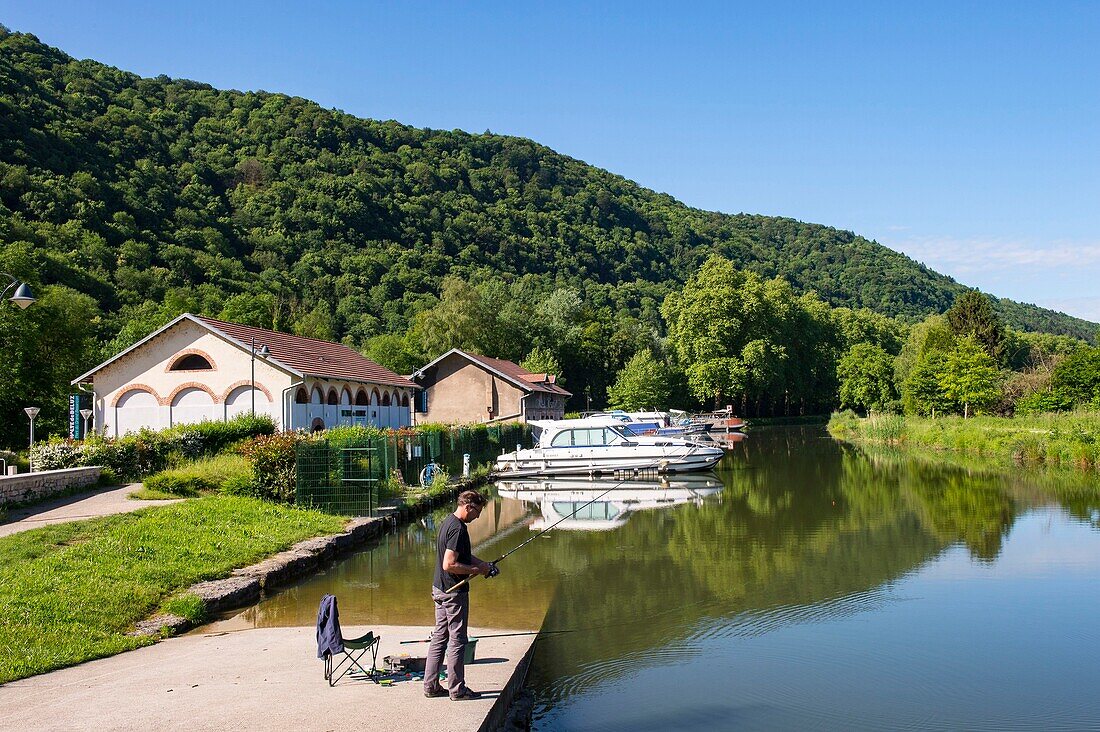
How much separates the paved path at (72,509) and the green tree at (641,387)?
5477cm

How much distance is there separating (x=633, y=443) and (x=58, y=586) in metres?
25.3

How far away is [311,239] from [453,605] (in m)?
97.6

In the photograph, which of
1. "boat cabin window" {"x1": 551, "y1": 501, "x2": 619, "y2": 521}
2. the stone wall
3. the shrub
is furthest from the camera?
"boat cabin window" {"x1": 551, "y1": 501, "x2": 619, "y2": 521}

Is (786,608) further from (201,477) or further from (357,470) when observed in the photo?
(201,477)

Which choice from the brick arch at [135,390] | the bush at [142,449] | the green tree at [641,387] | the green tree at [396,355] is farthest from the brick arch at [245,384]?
the green tree at [641,387]

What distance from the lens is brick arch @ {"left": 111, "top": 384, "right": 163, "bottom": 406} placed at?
31.5 metres

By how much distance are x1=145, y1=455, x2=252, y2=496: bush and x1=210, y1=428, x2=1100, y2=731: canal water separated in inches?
161

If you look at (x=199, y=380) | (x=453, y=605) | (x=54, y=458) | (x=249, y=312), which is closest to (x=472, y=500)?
(x=453, y=605)

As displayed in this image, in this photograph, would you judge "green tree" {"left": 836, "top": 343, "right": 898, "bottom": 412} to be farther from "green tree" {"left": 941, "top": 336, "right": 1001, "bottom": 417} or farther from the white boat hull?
the white boat hull

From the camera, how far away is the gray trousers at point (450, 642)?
7.00 metres

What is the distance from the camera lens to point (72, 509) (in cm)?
1739

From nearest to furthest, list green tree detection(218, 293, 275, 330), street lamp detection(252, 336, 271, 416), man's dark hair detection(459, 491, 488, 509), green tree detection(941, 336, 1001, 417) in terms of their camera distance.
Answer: man's dark hair detection(459, 491, 488, 509) → street lamp detection(252, 336, 271, 416) → green tree detection(941, 336, 1001, 417) → green tree detection(218, 293, 275, 330)

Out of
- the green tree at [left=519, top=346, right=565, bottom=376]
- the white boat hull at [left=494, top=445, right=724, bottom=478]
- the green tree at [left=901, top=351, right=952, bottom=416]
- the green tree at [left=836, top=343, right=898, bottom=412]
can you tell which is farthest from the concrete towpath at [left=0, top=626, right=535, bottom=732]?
the green tree at [left=836, top=343, right=898, bottom=412]

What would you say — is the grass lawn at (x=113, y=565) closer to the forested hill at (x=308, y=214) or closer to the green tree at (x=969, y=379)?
the forested hill at (x=308, y=214)
